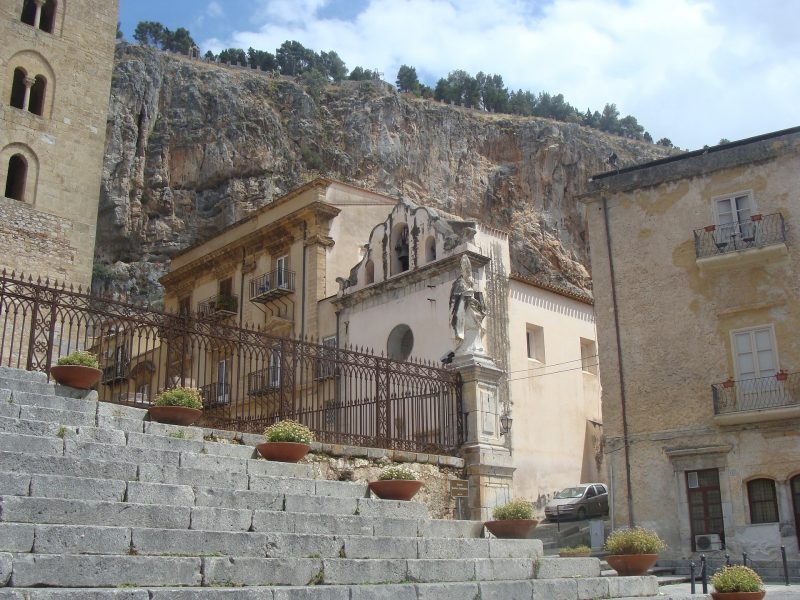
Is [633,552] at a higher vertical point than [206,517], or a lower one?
lower

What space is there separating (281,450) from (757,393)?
13.8m

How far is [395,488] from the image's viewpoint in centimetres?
1071

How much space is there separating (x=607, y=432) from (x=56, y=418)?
53.3 ft

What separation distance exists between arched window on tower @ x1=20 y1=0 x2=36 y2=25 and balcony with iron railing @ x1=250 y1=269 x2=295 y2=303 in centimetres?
1177

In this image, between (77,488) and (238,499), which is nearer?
(77,488)

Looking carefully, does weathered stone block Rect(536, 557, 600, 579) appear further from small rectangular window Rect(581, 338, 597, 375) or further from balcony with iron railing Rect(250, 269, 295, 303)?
balcony with iron railing Rect(250, 269, 295, 303)

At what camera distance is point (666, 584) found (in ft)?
54.1

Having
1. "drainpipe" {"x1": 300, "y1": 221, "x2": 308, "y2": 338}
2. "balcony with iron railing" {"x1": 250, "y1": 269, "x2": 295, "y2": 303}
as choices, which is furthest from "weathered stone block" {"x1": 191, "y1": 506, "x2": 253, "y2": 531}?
"balcony with iron railing" {"x1": 250, "y1": 269, "x2": 295, "y2": 303}

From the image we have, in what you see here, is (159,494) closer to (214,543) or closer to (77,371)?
(214,543)

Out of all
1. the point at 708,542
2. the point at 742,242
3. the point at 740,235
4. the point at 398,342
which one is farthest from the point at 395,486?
the point at 398,342

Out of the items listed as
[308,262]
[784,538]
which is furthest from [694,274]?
[308,262]

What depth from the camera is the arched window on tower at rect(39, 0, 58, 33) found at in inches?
1035

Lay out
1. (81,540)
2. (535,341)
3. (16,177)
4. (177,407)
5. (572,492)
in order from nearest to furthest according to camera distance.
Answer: (81,540) < (177,407) < (16,177) < (572,492) < (535,341)

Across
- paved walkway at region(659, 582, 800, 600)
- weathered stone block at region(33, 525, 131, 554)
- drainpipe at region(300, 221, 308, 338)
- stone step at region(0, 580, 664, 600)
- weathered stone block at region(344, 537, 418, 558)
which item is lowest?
paved walkway at region(659, 582, 800, 600)
